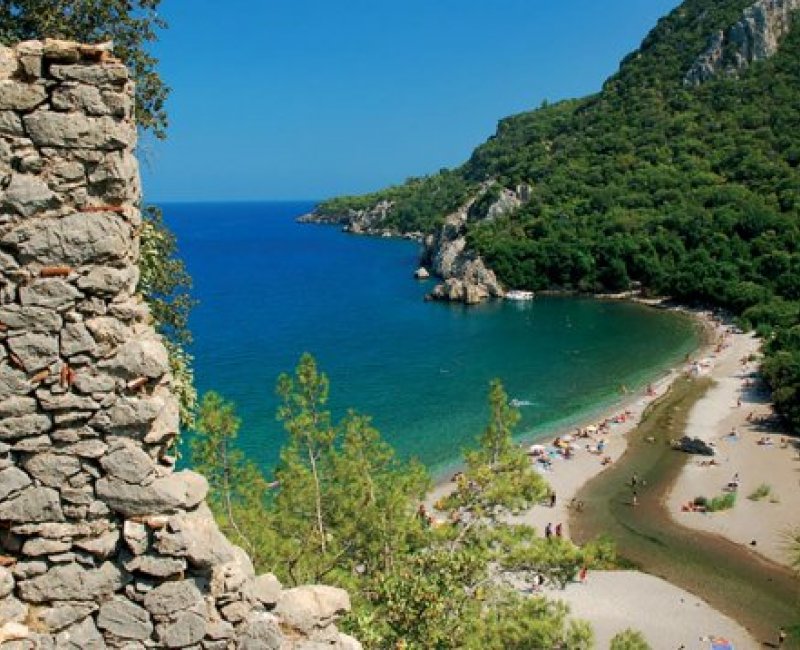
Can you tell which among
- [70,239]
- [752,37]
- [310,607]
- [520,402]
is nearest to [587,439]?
[520,402]

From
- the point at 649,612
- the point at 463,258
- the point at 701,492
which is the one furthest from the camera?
the point at 463,258

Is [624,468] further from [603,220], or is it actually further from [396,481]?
[603,220]

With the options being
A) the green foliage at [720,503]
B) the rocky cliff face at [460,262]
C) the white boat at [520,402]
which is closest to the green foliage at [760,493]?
the green foliage at [720,503]

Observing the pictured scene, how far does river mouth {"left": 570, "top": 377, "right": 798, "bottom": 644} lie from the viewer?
90.4 feet

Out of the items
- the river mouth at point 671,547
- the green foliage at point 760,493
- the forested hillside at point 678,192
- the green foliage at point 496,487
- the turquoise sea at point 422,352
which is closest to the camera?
the green foliage at point 496,487

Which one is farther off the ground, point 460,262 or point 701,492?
point 460,262

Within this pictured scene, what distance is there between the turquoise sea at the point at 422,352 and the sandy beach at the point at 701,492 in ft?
16.2

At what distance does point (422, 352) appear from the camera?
231ft

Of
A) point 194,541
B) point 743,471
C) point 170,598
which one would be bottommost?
point 743,471

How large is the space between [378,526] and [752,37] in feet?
492

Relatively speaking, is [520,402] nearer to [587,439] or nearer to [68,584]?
[587,439]

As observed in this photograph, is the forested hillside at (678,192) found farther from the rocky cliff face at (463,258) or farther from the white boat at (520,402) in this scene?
the white boat at (520,402)

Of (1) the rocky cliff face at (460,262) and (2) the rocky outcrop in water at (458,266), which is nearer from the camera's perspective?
(2) the rocky outcrop in water at (458,266)

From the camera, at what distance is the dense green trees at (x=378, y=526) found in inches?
467
